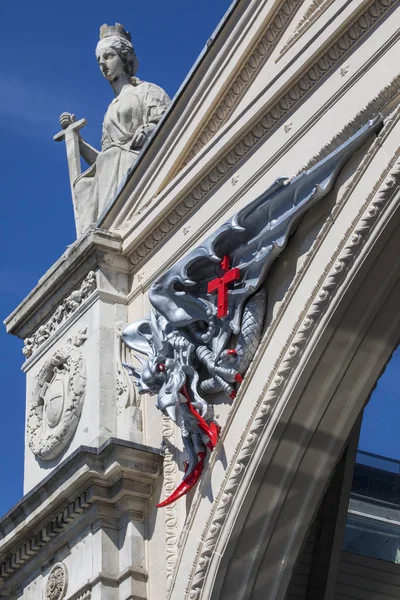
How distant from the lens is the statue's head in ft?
53.5

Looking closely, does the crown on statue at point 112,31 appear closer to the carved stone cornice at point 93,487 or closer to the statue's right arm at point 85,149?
the statue's right arm at point 85,149

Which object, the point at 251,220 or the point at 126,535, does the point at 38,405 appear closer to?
the point at 126,535

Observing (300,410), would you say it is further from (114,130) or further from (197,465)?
(114,130)

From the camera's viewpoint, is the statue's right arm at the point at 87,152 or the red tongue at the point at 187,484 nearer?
the red tongue at the point at 187,484

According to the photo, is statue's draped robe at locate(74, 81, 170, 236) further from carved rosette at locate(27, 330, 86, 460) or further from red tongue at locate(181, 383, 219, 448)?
red tongue at locate(181, 383, 219, 448)

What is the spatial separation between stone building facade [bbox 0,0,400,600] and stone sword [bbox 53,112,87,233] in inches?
48.1

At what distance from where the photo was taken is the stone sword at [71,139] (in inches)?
643

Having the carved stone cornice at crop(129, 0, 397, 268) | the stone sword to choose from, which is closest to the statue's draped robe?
the stone sword

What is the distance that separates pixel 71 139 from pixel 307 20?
371cm

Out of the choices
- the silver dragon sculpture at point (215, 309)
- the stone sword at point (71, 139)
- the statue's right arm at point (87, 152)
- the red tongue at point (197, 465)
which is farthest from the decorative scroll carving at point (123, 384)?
the statue's right arm at point (87, 152)

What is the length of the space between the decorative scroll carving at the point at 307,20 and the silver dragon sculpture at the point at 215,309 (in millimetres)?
1410

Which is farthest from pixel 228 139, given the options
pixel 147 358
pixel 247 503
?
pixel 247 503

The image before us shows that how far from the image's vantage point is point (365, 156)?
1215 cm

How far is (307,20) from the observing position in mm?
Result: 13578
